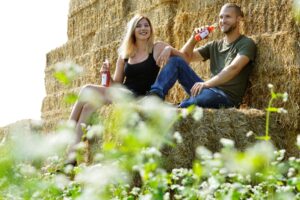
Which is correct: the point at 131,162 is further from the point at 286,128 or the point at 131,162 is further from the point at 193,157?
the point at 286,128

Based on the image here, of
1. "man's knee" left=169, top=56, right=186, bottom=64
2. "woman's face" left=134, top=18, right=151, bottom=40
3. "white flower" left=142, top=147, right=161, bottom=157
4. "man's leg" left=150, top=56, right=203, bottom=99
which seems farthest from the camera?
"woman's face" left=134, top=18, right=151, bottom=40

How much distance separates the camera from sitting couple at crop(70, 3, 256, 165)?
442cm

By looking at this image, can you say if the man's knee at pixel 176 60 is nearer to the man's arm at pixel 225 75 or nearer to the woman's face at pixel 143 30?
the man's arm at pixel 225 75

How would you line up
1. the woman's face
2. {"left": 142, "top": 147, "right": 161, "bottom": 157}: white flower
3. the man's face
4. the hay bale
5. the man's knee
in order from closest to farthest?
Answer: {"left": 142, "top": 147, "right": 161, "bottom": 157}: white flower, the hay bale, the man's knee, the man's face, the woman's face

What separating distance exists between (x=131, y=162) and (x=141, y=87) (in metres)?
3.63

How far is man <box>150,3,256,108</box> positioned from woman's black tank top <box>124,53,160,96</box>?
25 cm

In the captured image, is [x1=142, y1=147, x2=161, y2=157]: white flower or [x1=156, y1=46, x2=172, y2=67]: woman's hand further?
[x1=156, y1=46, x2=172, y2=67]: woman's hand

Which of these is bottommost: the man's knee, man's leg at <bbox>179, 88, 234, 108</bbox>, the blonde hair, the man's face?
man's leg at <bbox>179, 88, 234, 108</bbox>

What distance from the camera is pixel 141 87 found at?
4758 millimetres

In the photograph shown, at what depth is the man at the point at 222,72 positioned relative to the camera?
174 inches

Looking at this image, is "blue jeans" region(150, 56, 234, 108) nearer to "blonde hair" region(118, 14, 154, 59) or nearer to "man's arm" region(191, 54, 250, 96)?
"man's arm" region(191, 54, 250, 96)

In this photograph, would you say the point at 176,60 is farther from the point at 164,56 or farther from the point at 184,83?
the point at 184,83

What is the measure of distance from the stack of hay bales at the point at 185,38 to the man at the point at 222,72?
0.14 metres

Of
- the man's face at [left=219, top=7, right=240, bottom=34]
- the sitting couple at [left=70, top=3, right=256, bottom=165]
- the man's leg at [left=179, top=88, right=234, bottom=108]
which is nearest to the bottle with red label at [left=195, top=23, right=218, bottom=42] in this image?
the sitting couple at [left=70, top=3, right=256, bottom=165]
